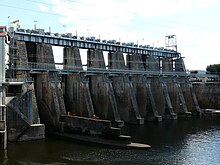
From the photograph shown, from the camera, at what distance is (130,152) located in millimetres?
26125

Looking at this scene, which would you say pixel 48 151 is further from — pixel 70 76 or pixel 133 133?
pixel 70 76

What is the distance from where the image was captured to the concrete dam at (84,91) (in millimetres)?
29516

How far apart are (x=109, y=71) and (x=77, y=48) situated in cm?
538

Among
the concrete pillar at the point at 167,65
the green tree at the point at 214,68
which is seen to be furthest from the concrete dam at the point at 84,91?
the green tree at the point at 214,68

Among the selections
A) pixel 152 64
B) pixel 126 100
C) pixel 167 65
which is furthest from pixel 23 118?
pixel 167 65

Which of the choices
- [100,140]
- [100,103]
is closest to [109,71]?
[100,103]

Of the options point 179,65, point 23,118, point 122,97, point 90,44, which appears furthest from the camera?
point 179,65

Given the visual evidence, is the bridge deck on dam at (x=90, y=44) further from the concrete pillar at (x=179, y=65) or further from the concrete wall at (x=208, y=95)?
the concrete wall at (x=208, y=95)

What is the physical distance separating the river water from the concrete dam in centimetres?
203

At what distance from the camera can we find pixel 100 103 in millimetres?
41062

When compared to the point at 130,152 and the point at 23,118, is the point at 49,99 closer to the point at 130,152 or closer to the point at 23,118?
the point at 23,118

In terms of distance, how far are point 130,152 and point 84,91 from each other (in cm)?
1334

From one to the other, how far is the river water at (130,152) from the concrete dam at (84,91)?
2.03m

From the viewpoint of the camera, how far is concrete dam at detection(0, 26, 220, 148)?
29.5m
